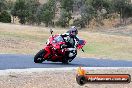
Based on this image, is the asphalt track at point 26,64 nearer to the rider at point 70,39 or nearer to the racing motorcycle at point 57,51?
the racing motorcycle at point 57,51

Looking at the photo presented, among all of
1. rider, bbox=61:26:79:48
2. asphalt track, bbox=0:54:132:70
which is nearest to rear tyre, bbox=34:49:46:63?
asphalt track, bbox=0:54:132:70

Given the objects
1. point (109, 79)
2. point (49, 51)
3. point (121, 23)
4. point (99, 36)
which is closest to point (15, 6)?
point (121, 23)

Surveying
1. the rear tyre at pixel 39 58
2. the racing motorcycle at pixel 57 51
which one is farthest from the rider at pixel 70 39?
the rear tyre at pixel 39 58

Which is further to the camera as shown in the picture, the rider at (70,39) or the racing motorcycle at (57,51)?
the racing motorcycle at (57,51)

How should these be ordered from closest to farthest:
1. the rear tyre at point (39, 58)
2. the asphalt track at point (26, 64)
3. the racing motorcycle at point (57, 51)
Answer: the asphalt track at point (26, 64) → the rear tyre at point (39, 58) → the racing motorcycle at point (57, 51)

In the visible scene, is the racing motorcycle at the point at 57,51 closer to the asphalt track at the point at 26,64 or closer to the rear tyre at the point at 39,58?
the rear tyre at the point at 39,58

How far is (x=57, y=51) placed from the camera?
61.1 feet

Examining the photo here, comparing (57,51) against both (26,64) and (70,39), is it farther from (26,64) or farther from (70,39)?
(26,64)

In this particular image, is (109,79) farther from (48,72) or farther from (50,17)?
(50,17)

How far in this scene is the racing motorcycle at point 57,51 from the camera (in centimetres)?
1833

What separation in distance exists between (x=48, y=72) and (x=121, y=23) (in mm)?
80517

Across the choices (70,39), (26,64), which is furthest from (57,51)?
(26,64)

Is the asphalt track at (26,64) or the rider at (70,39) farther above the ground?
the rider at (70,39)

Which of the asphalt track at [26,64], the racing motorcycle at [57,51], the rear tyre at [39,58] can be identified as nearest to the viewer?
the asphalt track at [26,64]
